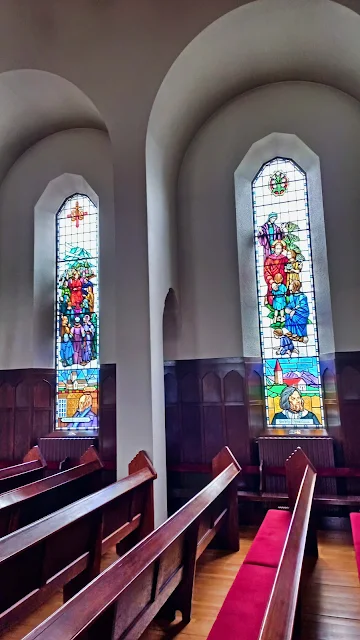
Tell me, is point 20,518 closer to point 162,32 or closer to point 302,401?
point 302,401

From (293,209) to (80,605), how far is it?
208 inches

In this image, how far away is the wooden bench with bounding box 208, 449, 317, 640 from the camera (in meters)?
1.54

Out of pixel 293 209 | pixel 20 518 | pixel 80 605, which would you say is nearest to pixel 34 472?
pixel 20 518

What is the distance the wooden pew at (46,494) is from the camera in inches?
129

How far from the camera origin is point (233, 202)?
19.2 feet

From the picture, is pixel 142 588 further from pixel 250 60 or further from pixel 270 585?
pixel 250 60

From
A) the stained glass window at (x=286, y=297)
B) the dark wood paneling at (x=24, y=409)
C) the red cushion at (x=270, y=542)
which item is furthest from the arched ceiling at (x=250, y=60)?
the red cushion at (x=270, y=542)

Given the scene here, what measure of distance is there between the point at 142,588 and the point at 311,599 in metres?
1.69

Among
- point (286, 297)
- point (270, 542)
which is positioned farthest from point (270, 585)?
point (286, 297)

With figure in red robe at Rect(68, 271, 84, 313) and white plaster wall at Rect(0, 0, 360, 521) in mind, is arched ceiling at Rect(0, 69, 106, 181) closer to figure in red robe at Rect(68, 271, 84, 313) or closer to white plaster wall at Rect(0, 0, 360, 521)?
white plaster wall at Rect(0, 0, 360, 521)

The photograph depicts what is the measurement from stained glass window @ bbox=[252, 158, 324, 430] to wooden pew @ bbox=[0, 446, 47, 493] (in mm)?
2773

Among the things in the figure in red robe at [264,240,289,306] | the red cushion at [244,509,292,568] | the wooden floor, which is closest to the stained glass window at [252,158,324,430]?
the figure in red robe at [264,240,289,306]

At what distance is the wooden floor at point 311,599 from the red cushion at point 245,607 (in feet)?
1.66

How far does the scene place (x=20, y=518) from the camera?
3.52 metres
